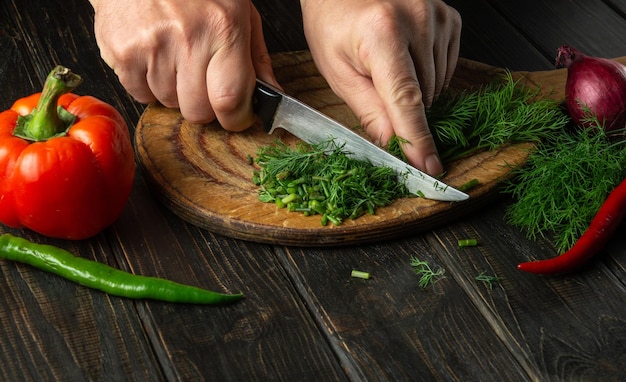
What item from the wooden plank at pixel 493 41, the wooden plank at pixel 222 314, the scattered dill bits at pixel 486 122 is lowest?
the wooden plank at pixel 222 314

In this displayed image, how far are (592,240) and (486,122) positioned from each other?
355mm

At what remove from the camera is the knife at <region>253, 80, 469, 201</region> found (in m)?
1.70

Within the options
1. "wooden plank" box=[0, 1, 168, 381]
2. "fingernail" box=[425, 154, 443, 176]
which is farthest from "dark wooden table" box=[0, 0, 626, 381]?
"fingernail" box=[425, 154, 443, 176]

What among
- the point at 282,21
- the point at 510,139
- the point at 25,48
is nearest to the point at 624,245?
the point at 510,139

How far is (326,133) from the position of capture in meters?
1.77

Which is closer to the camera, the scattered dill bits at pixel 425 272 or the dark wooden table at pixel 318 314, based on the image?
the dark wooden table at pixel 318 314

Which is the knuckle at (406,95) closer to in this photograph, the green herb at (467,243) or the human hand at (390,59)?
the human hand at (390,59)

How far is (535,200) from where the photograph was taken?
1.71 m

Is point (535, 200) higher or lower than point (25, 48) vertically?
higher

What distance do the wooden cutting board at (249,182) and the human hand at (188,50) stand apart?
0.08 m

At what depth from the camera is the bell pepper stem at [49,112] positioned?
153 centimetres

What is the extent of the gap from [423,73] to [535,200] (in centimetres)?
35

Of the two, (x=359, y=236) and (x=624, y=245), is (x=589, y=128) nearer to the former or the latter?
(x=624, y=245)

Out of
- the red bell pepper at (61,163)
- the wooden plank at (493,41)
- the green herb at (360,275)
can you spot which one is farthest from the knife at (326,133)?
the wooden plank at (493,41)
